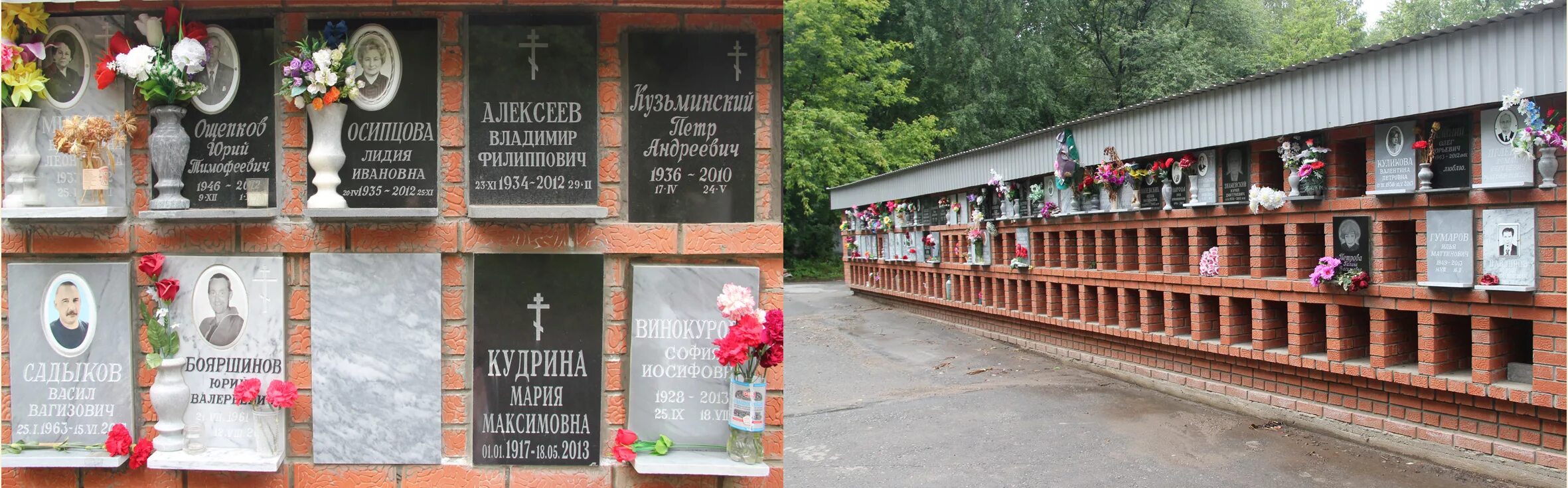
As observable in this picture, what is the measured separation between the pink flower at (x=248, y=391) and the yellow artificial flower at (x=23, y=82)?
166 cm

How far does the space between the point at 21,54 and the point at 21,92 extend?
0.19 m

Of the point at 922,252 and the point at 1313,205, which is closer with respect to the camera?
the point at 1313,205

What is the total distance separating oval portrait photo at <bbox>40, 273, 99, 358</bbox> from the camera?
4.96 metres

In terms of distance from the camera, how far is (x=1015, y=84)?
28672 millimetres

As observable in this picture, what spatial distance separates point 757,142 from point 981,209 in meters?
9.17

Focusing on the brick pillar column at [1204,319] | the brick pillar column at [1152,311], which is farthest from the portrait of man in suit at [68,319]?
the brick pillar column at [1152,311]

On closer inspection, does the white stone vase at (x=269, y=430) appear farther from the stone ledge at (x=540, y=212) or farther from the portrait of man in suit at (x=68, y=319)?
the stone ledge at (x=540, y=212)

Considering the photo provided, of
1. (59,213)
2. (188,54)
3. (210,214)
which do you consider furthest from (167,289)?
(188,54)

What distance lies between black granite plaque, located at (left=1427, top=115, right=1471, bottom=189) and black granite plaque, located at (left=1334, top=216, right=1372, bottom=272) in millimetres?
627

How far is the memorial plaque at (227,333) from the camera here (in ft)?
16.1

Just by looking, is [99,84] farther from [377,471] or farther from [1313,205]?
[1313,205]

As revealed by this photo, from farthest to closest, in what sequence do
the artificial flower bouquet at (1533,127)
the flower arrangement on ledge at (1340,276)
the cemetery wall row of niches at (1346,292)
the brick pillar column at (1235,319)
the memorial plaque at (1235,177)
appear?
the brick pillar column at (1235,319), the memorial plaque at (1235,177), the flower arrangement on ledge at (1340,276), the cemetery wall row of niches at (1346,292), the artificial flower bouquet at (1533,127)

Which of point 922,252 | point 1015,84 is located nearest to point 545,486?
point 922,252

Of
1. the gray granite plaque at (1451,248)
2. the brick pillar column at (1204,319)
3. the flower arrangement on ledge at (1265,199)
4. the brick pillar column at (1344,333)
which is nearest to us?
the gray granite plaque at (1451,248)
